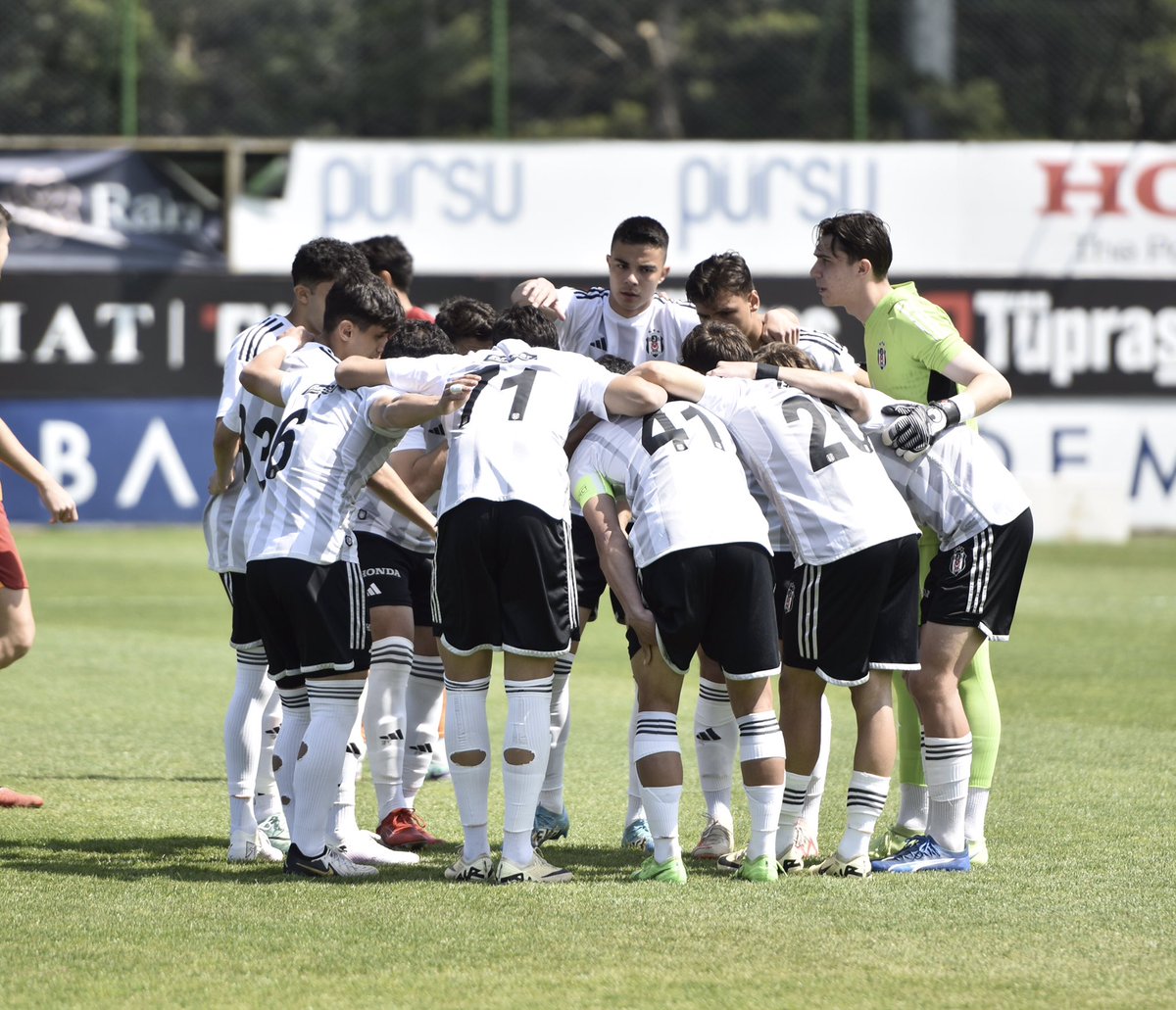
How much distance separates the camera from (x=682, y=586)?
17.7ft

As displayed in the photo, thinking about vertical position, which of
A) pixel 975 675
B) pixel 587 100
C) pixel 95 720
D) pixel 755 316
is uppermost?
pixel 587 100

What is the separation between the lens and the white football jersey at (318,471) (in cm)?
561

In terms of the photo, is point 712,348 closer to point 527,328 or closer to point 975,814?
point 527,328

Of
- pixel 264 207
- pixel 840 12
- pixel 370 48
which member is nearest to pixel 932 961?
pixel 264 207

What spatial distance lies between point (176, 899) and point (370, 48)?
24636 millimetres

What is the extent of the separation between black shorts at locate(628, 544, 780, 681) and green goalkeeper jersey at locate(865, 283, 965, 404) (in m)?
0.95

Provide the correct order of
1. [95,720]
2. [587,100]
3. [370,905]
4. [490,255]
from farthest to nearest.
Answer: [587,100] < [490,255] < [95,720] < [370,905]

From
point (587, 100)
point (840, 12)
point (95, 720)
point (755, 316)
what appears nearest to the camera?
point (755, 316)

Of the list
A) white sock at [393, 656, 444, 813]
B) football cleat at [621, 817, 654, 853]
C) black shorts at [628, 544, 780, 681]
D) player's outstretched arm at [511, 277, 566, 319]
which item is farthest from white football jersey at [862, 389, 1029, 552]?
white sock at [393, 656, 444, 813]

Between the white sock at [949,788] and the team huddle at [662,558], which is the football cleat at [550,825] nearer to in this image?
the team huddle at [662,558]

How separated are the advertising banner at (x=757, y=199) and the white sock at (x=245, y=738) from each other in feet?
48.1

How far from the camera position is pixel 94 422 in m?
19.4

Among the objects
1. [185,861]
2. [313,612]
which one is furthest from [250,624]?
[185,861]

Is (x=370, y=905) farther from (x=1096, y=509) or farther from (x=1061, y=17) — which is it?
(x=1061, y=17)
